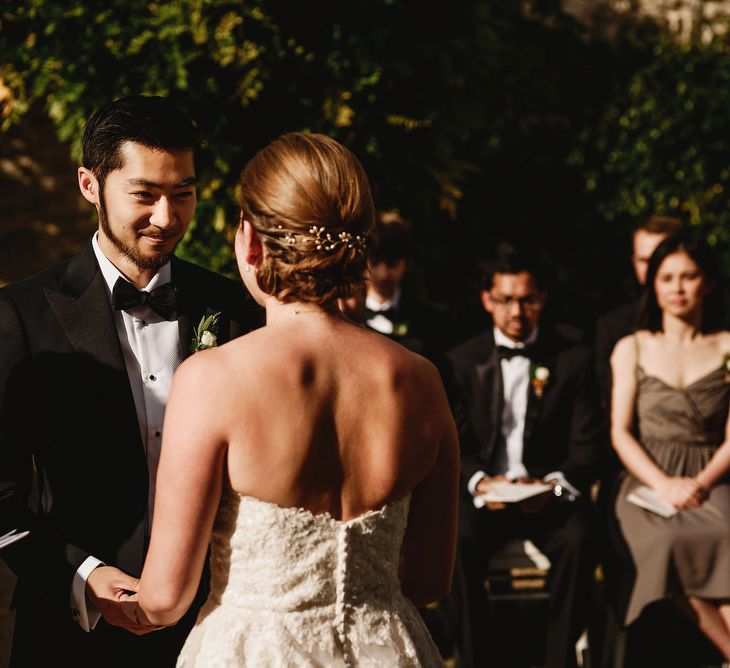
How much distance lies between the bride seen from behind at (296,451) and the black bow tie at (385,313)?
338 cm

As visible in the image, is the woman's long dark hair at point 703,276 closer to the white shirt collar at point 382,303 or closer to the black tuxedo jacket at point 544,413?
the black tuxedo jacket at point 544,413

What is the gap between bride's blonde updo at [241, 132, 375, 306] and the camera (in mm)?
1998

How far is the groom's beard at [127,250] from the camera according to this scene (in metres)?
2.65

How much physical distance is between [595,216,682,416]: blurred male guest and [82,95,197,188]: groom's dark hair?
342 cm

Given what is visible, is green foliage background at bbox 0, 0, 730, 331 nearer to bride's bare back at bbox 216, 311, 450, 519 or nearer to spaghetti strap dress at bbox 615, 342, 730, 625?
spaghetti strap dress at bbox 615, 342, 730, 625

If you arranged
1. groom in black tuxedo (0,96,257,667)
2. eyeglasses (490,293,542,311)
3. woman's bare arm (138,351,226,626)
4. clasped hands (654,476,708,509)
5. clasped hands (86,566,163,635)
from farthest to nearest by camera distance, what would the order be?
eyeglasses (490,293,542,311)
clasped hands (654,476,708,509)
groom in black tuxedo (0,96,257,667)
clasped hands (86,566,163,635)
woman's bare arm (138,351,226,626)

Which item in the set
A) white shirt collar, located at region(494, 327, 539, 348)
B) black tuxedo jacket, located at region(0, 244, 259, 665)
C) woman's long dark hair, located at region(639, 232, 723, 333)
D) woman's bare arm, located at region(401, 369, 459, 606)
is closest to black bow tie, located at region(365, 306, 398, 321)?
white shirt collar, located at region(494, 327, 539, 348)

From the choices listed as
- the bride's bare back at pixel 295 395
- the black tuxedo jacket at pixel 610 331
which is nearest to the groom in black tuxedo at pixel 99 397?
the bride's bare back at pixel 295 395

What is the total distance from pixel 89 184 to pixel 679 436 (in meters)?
3.53

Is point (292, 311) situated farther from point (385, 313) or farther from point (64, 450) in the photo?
point (385, 313)

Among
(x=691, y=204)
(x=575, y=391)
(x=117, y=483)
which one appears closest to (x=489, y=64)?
(x=691, y=204)

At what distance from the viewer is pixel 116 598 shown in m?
2.26

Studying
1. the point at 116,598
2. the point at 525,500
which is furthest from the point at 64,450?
the point at 525,500

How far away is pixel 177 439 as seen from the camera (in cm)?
195
